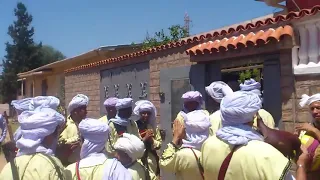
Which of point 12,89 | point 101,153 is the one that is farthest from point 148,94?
point 12,89

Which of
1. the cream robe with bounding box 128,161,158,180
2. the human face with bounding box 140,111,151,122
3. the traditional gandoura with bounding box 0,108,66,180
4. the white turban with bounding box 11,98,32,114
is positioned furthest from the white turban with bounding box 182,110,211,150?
the human face with bounding box 140,111,151,122

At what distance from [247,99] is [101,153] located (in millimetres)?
1286

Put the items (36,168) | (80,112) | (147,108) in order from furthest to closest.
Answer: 1. (147,108)
2. (80,112)
3. (36,168)

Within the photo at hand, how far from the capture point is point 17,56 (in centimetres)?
4181

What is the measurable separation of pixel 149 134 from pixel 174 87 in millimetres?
2533

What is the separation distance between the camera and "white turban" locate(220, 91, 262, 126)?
2855 mm

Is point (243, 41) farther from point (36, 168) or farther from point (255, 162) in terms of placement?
point (36, 168)

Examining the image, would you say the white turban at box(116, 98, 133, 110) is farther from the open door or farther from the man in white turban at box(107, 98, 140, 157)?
the open door

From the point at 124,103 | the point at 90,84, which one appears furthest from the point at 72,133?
the point at 90,84

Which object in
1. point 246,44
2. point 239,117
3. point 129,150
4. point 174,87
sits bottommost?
point 129,150

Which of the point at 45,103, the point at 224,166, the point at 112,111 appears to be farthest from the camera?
the point at 112,111

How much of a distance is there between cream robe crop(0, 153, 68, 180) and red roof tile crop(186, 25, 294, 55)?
3.29 meters

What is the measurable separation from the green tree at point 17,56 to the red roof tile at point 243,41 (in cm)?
3641

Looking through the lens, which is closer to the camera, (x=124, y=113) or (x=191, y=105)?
(x=191, y=105)
